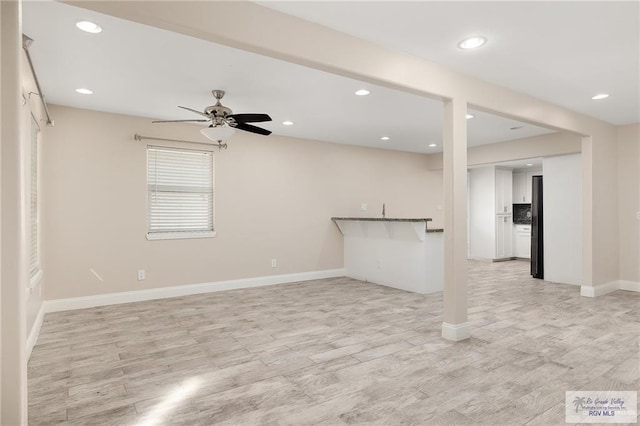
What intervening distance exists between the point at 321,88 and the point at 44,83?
8.95 feet

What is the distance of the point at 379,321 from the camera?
3.91 metres

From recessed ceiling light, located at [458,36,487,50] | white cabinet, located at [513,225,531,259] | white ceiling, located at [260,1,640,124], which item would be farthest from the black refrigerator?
recessed ceiling light, located at [458,36,487,50]

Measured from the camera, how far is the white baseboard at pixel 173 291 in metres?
4.46

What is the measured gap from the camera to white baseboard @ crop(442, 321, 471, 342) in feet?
10.8

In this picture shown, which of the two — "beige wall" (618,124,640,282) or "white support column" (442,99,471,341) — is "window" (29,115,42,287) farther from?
"beige wall" (618,124,640,282)

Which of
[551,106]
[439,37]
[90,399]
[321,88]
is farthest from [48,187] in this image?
[551,106]

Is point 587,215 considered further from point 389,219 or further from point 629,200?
point 389,219

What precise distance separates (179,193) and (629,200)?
6.45 meters

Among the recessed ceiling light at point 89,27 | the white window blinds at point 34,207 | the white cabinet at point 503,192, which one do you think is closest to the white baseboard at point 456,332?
the recessed ceiling light at point 89,27

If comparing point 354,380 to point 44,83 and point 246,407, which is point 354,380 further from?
point 44,83

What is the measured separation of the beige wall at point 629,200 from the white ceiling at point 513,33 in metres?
2.08

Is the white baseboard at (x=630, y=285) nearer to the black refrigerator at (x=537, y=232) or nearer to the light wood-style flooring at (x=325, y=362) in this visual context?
the light wood-style flooring at (x=325, y=362)

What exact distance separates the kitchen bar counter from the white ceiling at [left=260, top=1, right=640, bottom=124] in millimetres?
2278

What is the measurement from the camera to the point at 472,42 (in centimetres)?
281
